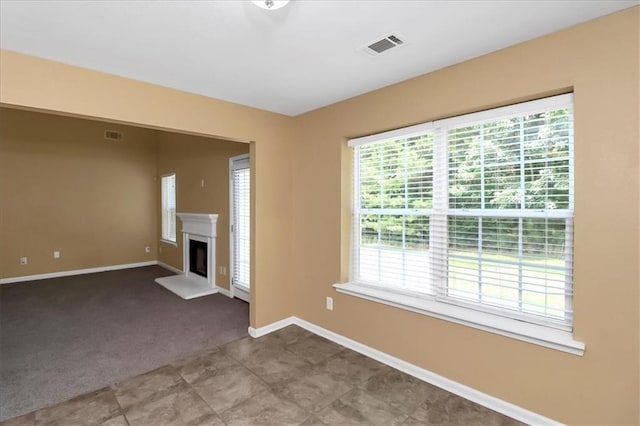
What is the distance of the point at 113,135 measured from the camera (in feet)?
21.7

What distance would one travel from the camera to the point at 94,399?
2305 millimetres

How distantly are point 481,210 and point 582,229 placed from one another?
0.60 meters

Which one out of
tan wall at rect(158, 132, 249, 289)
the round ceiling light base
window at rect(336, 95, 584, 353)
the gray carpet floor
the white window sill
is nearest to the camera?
the round ceiling light base

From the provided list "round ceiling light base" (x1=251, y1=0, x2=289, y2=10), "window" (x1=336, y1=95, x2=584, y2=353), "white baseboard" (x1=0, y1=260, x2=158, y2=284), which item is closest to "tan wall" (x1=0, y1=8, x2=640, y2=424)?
"window" (x1=336, y1=95, x2=584, y2=353)

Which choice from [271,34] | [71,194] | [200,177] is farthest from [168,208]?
[271,34]

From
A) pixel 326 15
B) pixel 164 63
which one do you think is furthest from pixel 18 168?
pixel 326 15

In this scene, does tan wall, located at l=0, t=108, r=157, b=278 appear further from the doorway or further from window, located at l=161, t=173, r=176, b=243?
the doorway

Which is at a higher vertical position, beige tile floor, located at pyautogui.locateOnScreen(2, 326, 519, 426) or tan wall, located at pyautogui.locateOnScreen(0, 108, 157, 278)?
tan wall, located at pyautogui.locateOnScreen(0, 108, 157, 278)

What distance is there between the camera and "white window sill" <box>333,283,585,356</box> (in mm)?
1915

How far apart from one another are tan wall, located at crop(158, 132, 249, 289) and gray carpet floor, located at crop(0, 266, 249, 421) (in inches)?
38.5

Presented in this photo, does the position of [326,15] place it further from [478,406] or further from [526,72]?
[478,406]

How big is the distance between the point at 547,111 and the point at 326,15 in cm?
155

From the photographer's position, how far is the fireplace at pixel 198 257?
5.55m

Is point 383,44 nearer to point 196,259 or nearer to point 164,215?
point 196,259
